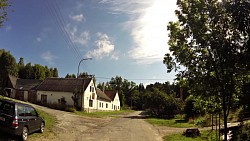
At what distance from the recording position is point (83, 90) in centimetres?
4406

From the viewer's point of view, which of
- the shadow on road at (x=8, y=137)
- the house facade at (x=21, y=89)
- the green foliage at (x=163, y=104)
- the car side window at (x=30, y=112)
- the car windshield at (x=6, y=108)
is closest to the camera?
the car windshield at (x=6, y=108)

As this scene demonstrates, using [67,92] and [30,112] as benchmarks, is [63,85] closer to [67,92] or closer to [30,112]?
[67,92]

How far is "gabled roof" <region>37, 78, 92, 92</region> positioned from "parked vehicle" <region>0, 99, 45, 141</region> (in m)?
32.6

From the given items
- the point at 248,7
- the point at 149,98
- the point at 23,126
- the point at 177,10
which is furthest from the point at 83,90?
the point at 248,7

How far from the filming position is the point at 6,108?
11.7m

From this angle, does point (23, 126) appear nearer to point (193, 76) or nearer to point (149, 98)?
point (193, 76)

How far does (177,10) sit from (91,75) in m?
38.9

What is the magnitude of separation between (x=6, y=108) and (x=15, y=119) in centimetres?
80

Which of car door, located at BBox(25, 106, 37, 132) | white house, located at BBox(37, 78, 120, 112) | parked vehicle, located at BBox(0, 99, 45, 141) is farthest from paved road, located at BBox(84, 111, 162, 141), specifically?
white house, located at BBox(37, 78, 120, 112)

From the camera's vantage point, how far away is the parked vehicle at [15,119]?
11.2 meters

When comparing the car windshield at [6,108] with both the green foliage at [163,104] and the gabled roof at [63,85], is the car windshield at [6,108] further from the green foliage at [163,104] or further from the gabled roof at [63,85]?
the green foliage at [163,104]

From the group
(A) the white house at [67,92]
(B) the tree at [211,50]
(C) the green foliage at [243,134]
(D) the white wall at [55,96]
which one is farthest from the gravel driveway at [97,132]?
(D) the white wall at [55,96]

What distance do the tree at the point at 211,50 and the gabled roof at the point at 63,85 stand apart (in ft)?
124

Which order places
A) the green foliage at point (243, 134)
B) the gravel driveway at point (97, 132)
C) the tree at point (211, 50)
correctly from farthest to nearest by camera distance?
1. the gravel driveway at point (97, 132)
2. the green foliage at point (243, 134)
3. the tree at point (211, 50)
